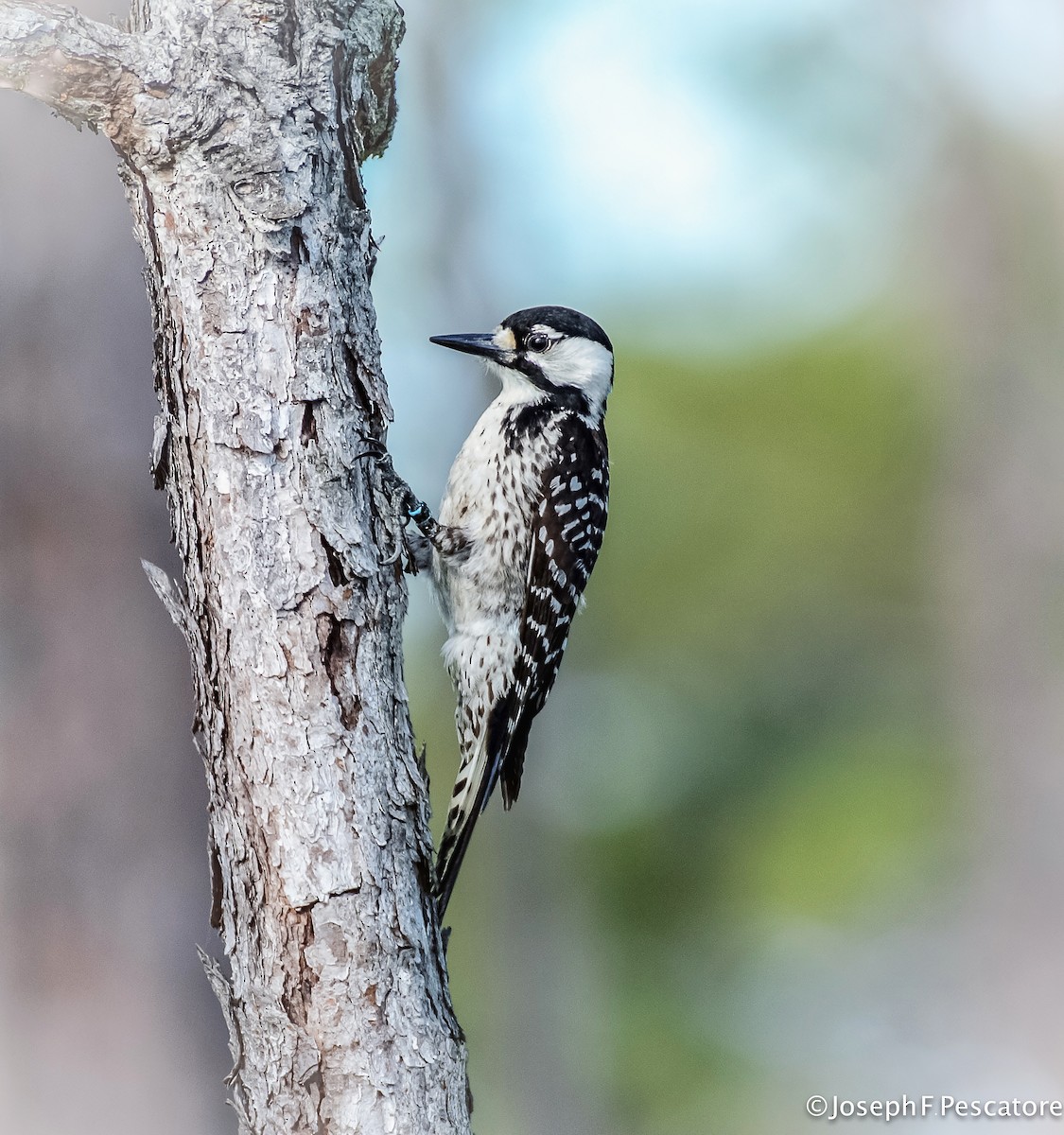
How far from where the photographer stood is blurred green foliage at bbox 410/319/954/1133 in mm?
6668

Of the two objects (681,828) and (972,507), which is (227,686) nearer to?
(681,828)

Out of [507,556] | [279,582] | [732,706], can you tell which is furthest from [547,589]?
[732,706]

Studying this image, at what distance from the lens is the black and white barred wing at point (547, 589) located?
290 centimetres

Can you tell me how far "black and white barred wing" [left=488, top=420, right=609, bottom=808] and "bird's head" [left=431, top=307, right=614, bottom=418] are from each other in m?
0.16

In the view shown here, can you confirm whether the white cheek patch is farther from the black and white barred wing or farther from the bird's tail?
the bird's tail

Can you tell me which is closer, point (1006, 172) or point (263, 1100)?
point (263, 1100)

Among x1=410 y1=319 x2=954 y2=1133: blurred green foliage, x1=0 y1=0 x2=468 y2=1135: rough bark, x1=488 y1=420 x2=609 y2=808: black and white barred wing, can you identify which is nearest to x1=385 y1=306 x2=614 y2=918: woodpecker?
x1=488 y1=420 x2=609 y2=808: black and white barred wing

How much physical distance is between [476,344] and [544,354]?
0.75ft

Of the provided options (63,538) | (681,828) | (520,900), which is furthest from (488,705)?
(681,828)

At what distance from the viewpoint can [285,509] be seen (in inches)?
74.7

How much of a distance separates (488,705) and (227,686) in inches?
44.0

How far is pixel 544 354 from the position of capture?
3.11 metres

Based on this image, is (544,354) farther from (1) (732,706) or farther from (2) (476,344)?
(1) (732,706)

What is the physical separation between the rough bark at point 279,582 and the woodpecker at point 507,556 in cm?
91
